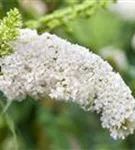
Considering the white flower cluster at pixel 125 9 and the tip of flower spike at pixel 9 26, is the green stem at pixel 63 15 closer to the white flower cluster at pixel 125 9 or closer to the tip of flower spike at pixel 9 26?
the tip of flower spike at pixel 9 26

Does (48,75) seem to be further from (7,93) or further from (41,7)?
(41,7)

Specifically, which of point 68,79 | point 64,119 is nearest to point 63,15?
point 68,79

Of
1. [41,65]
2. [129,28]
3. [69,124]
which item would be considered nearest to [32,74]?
[41,65]

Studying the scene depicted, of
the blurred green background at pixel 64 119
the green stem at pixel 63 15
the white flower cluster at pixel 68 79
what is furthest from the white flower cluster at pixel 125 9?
the white flower cluster at pixel 68 79

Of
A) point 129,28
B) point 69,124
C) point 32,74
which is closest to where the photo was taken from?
point 32,74

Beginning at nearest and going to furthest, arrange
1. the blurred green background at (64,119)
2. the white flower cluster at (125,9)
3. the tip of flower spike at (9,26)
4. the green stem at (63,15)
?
the tip of flower spike at (9,26), the green stem at (63,15), the blurred green background at (64,119), the white flower cluster at (125,9)

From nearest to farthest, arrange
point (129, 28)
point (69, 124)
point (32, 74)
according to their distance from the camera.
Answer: point (32, 74) < point (69, 124) < point (129, 28)

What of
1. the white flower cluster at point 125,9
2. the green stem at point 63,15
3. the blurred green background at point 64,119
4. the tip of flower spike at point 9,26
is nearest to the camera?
the tip of flower spike at point 9,26
